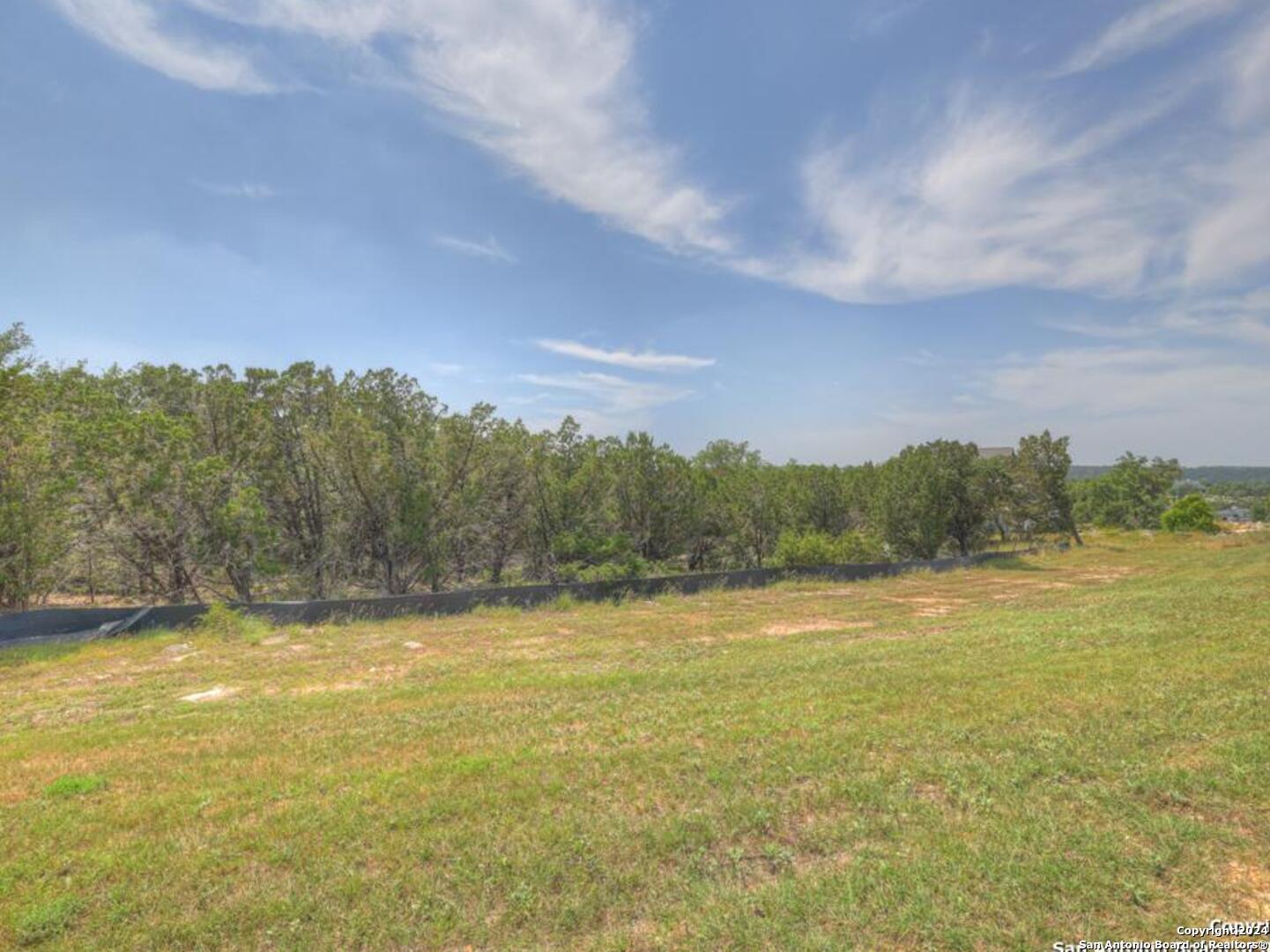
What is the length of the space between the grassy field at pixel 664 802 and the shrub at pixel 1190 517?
5364cm

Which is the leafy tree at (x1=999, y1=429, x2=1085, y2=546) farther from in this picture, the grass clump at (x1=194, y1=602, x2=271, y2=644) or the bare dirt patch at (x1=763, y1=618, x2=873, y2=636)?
the grass clump at (x1=194, y1=602, x2=271, y2=644)

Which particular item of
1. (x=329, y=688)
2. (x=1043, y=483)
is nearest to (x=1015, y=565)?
(x=1043, y=483)

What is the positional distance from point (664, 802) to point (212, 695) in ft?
26.4

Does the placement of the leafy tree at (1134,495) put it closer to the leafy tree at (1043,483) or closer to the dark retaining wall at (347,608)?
the leafy tree at (1043,483)

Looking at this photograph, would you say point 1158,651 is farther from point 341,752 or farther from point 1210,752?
point 341,752

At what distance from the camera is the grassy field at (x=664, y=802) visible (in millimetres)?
3236

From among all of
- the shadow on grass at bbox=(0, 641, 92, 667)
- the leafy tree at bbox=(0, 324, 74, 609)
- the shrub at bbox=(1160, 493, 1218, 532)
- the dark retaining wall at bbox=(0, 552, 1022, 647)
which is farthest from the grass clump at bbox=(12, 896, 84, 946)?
the shrub at bbox=(1160, 493, 1218, 532)

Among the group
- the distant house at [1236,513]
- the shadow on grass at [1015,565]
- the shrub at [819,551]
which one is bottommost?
the distant house at [1236,513]

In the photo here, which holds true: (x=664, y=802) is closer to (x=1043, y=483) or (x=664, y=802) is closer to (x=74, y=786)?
(x=74, y=786)

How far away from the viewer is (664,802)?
14.8ft

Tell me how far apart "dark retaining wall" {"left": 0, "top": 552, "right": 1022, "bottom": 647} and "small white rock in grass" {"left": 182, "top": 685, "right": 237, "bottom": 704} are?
6.93 m

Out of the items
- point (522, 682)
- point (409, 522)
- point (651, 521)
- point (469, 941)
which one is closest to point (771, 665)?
point (522, 682)

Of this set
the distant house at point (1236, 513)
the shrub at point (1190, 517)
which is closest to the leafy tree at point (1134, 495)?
the shrub at point (1190, 517)

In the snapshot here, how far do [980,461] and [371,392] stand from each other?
39199mm
